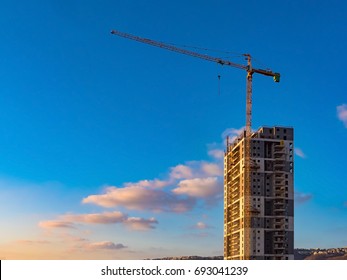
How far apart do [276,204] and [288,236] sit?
27.4 ft

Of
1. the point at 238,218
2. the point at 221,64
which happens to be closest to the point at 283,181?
the point at 238,218

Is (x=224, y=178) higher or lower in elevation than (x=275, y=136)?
lower

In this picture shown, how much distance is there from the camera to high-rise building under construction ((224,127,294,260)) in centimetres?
13175

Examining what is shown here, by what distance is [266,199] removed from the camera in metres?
135

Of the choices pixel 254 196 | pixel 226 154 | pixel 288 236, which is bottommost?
pixel 288 236

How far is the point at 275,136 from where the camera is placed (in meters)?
138

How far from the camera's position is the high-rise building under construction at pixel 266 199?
13175 centimetres
